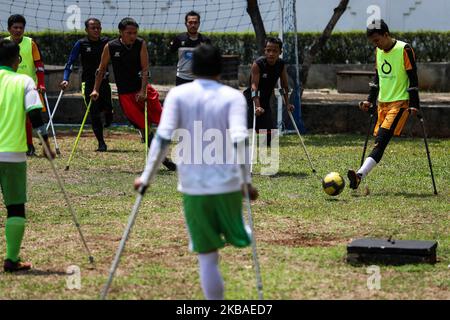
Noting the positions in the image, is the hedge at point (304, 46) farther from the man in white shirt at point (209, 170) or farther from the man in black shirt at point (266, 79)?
the man in white shirt at point (209, 170)

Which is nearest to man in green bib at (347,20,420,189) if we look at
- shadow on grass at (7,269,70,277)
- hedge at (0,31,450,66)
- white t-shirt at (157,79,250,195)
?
shadow on grass at (7,269,70,277)

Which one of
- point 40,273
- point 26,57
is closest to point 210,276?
point 40,273

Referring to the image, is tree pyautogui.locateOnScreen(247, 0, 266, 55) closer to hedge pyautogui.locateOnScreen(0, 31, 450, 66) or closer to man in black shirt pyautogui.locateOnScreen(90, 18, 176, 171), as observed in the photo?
man in black shirt pyautogui.locateOnScreen(90, 18, 176, 171)

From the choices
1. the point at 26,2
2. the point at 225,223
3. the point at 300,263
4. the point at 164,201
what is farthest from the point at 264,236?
the point at 26,2

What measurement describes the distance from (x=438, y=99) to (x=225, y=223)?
15862 mm

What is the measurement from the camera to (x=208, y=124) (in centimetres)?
663

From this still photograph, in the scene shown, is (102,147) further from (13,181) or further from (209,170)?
(209,170)

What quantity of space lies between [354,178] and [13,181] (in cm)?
458

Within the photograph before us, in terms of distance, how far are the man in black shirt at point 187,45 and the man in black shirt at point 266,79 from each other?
1863mm

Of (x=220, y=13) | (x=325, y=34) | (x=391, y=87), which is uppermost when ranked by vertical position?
(x=220, y=13)

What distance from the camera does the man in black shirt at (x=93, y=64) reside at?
15484mm

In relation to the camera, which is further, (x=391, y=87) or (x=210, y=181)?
(x=391, y=87)

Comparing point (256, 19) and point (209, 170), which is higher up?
point (256, 19)
